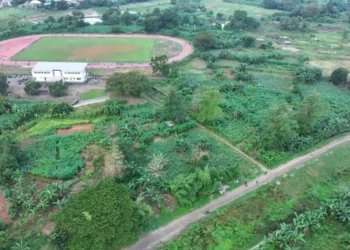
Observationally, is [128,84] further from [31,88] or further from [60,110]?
[31,88]

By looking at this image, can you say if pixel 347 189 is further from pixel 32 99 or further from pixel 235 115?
pixel 32 99

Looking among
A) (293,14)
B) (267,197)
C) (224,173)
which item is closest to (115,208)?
(224,173)

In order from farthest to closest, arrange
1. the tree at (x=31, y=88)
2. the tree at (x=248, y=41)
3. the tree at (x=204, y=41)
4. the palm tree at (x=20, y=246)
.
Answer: the tree at (x=248, y=41) → the tree at (x=204, y=41) → the tree at (x=31, y=88) → the palm tree at (x=20, y=246)

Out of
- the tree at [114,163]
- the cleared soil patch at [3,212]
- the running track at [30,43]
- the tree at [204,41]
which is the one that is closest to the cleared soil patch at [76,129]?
the tree at [114,163]

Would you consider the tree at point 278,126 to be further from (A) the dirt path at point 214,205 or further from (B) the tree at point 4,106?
(B) the tree at point 4,106

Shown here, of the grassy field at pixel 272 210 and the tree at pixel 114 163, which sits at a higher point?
the tree at pixel 114 163

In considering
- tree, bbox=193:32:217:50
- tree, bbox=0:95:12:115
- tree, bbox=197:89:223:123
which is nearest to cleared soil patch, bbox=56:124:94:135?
tree, bbox=0:95:12:115

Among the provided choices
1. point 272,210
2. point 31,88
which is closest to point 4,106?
point 31,88
